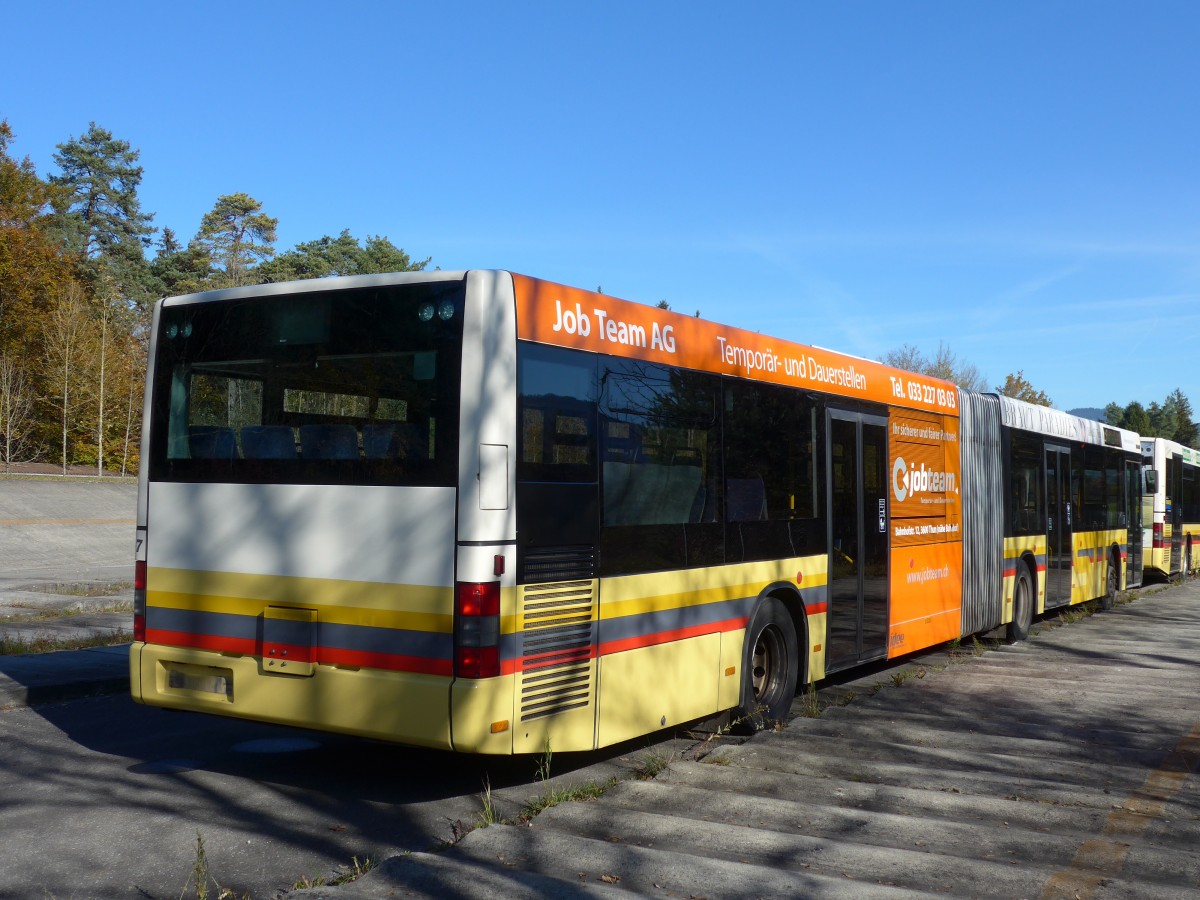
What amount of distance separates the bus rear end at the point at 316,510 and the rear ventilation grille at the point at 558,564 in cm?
26

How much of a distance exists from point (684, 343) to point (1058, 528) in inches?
416

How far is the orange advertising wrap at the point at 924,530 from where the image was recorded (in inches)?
438

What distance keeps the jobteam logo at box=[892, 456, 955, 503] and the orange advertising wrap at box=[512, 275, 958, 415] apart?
65cm

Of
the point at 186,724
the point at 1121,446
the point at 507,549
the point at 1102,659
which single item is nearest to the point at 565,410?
the point at 507,549

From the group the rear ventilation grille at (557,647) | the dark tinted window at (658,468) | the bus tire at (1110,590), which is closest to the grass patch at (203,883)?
the rear ventilation grille at (557,647)

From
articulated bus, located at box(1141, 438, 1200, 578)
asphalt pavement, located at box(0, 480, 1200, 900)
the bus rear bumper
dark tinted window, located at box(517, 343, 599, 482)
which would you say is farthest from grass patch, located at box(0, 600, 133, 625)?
articulated bus, located at box(1141, 438, 1200, 578)

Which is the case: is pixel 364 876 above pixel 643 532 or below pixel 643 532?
below

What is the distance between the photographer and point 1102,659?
512 inches

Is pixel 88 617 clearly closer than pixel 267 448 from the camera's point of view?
No

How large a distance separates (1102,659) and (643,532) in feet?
26.3

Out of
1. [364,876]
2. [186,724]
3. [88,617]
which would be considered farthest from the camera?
[88,617]

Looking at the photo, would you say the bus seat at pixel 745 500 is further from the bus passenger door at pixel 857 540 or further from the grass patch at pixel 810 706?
the grass patch at pixel 810 706

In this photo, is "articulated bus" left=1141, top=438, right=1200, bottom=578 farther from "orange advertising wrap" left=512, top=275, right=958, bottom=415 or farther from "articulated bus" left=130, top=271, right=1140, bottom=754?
"articulated bus" left=130, top=271, right=1140, bottom=754

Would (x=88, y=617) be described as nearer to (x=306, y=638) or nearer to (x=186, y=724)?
(x=186, y=724)
